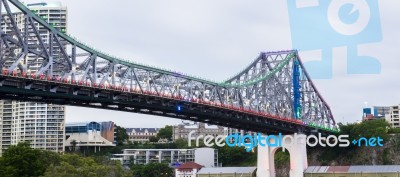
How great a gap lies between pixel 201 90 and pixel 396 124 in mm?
102089

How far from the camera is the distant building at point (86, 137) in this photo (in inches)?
6009

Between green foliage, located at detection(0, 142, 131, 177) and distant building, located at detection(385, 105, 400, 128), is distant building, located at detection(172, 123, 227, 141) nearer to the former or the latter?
distant building, located at detection(385, 105, 400, 128)

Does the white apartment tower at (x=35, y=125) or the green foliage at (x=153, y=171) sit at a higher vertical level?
the white apartment tower at (x=35, y=125)

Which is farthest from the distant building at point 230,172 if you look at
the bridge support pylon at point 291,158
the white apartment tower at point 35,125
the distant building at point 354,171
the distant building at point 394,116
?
the distant building at point 394,116

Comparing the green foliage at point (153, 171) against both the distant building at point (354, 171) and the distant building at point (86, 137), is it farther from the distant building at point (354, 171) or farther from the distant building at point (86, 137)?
the distant building at point (86, 137)

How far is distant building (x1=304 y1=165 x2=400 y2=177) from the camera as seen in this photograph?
83062 millimetres

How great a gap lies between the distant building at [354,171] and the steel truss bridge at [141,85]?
5.63 meters

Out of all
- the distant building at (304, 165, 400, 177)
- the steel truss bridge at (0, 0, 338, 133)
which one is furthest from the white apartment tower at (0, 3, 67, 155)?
the distant building at (304, 165, 400, 177)

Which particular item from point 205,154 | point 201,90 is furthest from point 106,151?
point 201,90

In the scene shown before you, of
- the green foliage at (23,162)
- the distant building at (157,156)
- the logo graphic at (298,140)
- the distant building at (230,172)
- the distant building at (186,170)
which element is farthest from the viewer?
the distant building at (157,156)

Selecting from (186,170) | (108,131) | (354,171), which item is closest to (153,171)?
(186,170)

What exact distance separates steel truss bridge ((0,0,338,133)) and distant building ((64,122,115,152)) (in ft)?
213

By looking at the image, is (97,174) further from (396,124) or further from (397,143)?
Result: (396,124)

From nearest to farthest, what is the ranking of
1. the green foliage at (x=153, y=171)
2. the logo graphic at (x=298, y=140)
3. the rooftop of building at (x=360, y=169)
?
the rooftop of building at (x=360, y=169)
the logo graphic at (x=298, y=140)
the green foliage at (x=153, y=171)
